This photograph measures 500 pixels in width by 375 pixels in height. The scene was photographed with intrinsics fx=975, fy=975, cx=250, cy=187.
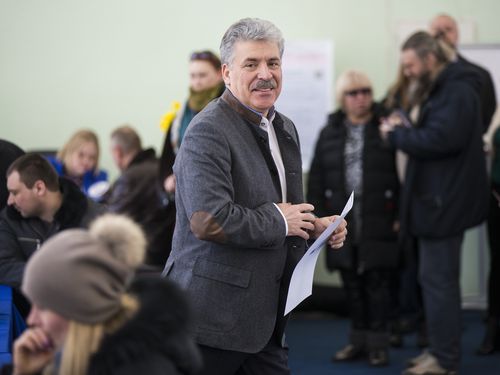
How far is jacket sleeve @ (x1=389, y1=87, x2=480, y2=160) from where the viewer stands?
504cm

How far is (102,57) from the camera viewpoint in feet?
24.5

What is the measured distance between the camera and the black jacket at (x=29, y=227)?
3.57 meters

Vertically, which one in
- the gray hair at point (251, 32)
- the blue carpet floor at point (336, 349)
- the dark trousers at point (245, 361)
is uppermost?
the gray hair at point (251, 32)

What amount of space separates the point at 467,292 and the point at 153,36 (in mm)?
3176

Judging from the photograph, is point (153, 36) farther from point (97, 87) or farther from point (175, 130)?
point (175, 130)

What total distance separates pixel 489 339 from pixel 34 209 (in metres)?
3.22

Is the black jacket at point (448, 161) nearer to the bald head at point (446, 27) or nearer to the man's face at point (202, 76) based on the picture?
the man's face at point (202, 76)

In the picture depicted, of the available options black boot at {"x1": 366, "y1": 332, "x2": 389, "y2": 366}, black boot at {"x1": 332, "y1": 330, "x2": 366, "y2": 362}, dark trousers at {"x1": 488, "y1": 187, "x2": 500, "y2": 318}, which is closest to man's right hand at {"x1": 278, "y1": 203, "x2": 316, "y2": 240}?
black boot at {"x1": 366, "y1": 332, "x2": 389, "y2": 366}

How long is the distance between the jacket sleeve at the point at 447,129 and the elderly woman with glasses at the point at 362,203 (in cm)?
54

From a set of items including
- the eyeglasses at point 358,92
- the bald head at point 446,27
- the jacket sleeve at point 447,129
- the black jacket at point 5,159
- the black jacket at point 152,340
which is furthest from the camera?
the bald head at point 446,27

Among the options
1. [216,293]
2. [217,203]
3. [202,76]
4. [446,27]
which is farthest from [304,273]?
[446,27]

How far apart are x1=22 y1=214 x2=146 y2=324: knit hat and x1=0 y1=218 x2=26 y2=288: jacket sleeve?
1672 mm

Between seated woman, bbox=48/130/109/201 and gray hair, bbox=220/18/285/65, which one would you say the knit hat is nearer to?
gray hair, bbox=220/18/285/65

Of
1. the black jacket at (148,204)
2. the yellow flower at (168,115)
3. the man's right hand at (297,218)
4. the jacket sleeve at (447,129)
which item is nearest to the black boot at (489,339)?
the jacket sleeve at (447,129)
